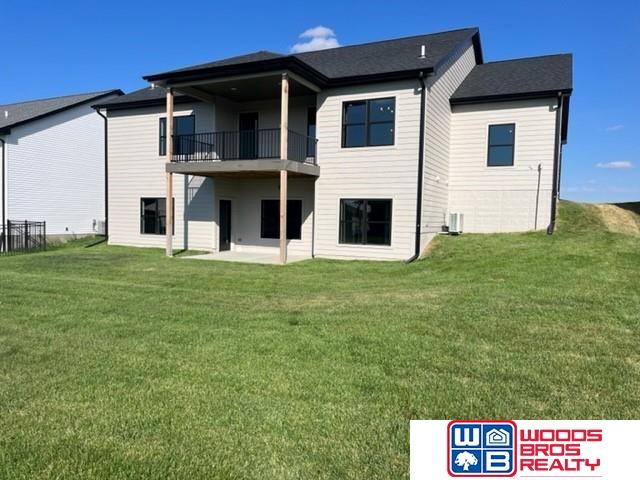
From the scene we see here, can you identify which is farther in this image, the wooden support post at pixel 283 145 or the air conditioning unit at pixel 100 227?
the air conditioning unit at pixel 100 227

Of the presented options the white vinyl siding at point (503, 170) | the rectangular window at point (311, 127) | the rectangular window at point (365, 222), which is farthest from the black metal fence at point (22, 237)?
the white vinyl siding at point (503, 170)

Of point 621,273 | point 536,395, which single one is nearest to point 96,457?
point 536,395

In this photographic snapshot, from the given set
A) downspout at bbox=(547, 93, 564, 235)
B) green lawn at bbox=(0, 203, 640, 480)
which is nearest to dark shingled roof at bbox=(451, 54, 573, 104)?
downspout at bbox=(547, 93, 564, 235)

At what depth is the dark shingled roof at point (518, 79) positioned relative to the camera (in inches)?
584

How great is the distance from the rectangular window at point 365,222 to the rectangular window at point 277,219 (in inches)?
80.8

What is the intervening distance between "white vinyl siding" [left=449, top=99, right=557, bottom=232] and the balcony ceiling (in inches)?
228

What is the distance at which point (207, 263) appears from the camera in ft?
45.1

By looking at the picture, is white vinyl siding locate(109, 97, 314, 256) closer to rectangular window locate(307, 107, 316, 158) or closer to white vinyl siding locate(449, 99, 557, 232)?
rectangular window locate(307, 107, 316, 158)

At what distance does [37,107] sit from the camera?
2391cm

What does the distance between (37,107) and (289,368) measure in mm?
25599

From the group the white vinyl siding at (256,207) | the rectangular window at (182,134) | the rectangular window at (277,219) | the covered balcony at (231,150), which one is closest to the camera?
the covered balcony at (231,150)

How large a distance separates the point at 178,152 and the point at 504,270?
12855 millimetres

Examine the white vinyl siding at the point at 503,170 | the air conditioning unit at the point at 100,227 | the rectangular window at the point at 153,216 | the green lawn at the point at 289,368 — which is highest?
the white vinyl siding at the point at 503,170

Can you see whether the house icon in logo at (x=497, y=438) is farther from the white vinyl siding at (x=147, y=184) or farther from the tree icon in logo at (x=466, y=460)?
the white vinyl siding at (x=147, y=184)
